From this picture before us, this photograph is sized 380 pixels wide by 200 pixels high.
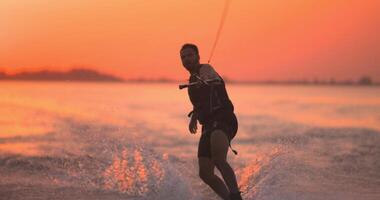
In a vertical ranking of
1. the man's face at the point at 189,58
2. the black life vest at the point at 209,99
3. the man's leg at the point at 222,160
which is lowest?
the man's leg at the point at 222,160

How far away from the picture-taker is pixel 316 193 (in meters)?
9.62

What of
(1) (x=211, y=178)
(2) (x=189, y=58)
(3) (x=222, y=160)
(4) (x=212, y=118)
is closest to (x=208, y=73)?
(2) (x=189, y=58)

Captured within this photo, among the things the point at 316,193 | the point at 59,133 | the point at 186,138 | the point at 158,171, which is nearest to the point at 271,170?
the point at 316,193

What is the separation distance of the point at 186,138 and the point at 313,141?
390cm

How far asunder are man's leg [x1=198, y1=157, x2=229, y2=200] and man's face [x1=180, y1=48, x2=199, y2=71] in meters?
1.11

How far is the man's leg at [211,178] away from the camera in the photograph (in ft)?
24.3

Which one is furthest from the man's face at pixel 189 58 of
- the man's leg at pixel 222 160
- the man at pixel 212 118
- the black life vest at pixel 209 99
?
the man's leg at pixel 222 160

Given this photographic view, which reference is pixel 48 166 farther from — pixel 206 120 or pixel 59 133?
pixel 59 133

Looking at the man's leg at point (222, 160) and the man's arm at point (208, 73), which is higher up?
the man's arm at point (208, 73)

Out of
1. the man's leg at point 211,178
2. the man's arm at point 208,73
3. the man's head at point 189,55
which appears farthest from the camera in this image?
the man's leg at point 211,178

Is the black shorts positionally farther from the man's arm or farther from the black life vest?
the man's arm

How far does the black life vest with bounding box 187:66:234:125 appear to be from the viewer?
730cm

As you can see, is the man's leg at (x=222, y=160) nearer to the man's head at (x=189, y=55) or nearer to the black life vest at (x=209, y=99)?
the black life vest at (x=209, y=99)

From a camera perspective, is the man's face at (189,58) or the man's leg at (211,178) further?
the man's leg at (211,178)
